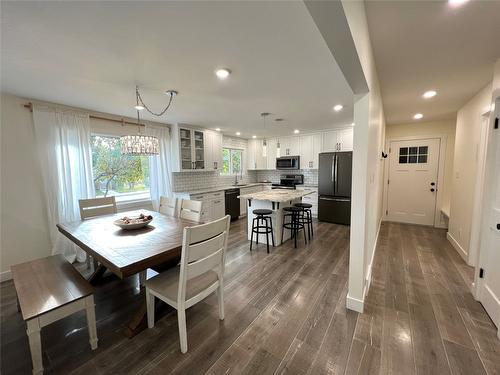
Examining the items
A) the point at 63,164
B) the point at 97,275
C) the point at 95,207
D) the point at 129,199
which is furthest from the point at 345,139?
the point at 63,164

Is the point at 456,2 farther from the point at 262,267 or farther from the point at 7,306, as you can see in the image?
the point at 7,306

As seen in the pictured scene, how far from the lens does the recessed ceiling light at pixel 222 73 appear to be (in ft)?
6.40

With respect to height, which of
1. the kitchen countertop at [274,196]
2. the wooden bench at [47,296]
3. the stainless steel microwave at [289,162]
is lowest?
the wooden bench at [47,296]

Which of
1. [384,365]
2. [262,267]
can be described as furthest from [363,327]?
[262,267]

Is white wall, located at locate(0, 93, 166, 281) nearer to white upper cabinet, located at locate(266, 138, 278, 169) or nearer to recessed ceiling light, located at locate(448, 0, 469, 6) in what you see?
recessed ceiling light, located at locate(448, 0, 469, 6)

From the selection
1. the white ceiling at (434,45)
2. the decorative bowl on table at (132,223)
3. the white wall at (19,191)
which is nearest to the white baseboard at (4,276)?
the white wall at (19,191)

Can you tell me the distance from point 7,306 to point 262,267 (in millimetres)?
2752

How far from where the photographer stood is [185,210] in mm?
2717

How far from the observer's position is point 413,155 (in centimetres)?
466

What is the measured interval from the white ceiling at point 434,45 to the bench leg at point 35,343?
296 centimetres

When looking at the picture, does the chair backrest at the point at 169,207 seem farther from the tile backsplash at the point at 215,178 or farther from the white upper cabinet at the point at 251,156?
the white upper cabinet at the point at 251,156

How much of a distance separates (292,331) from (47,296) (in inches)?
74.5

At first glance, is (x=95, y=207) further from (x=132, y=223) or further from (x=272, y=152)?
(x=272, y=152)

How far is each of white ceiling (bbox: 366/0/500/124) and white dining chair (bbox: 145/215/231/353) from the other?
A: 189cm
